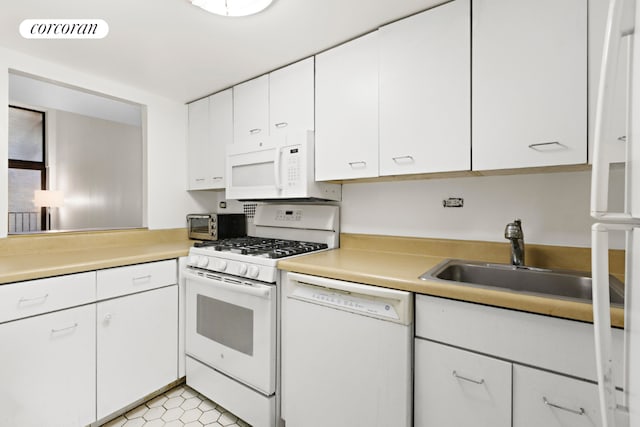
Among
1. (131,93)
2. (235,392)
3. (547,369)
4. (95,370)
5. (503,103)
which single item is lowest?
(235,392)

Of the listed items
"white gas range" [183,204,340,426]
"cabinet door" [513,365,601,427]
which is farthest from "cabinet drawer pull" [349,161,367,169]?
"cabinet door" [513,365,601,427]

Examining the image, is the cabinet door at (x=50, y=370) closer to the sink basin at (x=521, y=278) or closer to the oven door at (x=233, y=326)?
the oven door at (x=233, y=326)

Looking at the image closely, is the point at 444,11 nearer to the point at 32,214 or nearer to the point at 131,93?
the point at 131,93

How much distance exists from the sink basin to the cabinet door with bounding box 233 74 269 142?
139 centimetres

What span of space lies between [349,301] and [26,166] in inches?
218

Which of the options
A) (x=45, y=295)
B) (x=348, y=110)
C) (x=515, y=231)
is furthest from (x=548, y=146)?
(x=45, y=295)

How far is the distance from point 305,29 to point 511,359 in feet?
5.47

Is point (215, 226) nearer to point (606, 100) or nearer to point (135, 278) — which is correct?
point (135, 278)

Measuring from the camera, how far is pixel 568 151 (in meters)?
1.11

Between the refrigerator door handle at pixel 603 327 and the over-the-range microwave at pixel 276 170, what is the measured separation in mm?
1358

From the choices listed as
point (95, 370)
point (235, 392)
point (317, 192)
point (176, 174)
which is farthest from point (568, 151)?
point (176, 174)

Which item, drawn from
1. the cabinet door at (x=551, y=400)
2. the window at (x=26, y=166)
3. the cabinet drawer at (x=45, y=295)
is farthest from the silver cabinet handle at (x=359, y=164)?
the window at (x=26, y=166)

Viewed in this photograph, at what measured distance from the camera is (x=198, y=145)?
2537 millimetres

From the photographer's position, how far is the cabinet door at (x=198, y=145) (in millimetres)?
2465
